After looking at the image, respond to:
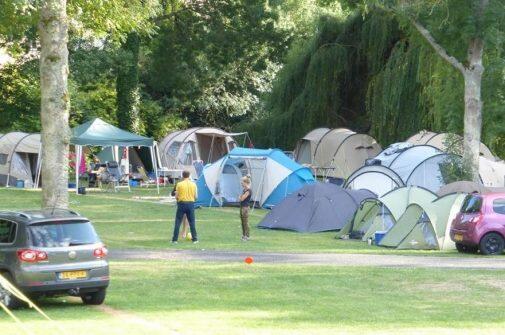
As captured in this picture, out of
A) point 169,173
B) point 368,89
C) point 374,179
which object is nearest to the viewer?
point 374,179

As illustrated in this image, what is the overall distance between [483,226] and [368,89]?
69.5 ft

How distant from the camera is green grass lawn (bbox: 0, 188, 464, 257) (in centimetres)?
2352

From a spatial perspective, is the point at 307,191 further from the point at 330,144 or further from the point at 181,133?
the point at 181,133

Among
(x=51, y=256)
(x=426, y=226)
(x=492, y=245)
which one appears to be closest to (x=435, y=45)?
(x=426, y=226)

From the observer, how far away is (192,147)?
4828 cm

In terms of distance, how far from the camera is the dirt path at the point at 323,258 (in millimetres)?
19984

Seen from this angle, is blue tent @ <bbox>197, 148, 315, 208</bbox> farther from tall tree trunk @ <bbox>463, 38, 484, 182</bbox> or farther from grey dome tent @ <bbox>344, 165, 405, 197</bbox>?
tall tree trunk @ <bbox>463, 38, 484, 182</bbox>

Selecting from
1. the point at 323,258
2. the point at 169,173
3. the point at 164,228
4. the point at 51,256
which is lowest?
the point at 323,258

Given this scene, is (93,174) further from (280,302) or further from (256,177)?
(280,302)

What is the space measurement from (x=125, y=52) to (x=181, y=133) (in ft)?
16.1

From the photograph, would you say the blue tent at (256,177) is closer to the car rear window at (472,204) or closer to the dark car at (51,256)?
the car rear window at (472,204)

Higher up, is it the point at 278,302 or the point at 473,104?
the point at 473,104

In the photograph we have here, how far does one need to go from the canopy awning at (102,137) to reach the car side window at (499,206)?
18.5m

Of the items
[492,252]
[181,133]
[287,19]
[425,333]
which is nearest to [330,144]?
[181,133]
